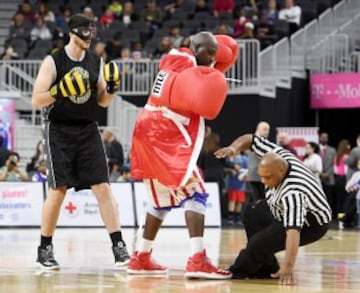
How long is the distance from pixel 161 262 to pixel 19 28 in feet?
56.6

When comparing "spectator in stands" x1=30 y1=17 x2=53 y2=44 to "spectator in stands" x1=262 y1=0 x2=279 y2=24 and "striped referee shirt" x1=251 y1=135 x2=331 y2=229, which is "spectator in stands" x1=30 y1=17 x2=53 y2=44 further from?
"striped referee shirt" x1=251 y1=135 x2=331 y2=229

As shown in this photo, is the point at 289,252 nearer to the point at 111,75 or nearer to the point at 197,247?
the point at 197,247

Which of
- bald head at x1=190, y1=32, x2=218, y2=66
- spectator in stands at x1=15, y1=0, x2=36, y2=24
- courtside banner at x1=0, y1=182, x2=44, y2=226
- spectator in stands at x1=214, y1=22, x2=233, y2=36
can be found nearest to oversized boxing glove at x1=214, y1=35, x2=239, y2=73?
bald head at x1=190, y1=32, x2=218, y2=66

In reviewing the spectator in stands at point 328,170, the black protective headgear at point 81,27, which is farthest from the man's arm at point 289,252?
the spectator in stands at point 328,170

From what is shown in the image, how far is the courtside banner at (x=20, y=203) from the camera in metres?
17.8

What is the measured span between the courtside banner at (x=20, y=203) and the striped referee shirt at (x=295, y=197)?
32.1 feet

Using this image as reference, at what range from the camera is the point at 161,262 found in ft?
32.7

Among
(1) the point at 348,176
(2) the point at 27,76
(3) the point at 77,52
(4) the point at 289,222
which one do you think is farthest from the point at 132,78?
(4) the point at 289,222

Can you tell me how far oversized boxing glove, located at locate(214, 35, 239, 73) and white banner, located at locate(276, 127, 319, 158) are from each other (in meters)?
12.3

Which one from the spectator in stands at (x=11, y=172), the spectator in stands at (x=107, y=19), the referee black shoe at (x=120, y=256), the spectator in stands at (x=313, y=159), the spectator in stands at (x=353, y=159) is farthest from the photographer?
the spectator in stands at (x=107, y=19)

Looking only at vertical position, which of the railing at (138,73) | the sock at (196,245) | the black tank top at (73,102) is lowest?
the sock at (196,245)

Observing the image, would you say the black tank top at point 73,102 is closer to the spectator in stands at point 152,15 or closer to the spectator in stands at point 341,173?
the spectator in stands at point 341,173

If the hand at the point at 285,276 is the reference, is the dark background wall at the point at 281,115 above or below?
above

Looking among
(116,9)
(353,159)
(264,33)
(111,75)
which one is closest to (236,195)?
(353,159)
